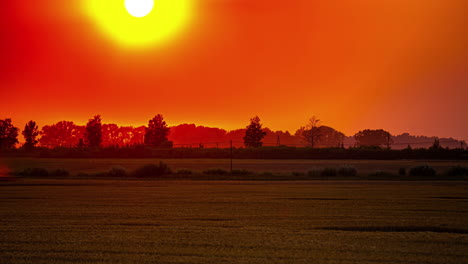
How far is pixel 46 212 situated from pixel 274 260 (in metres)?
8.70

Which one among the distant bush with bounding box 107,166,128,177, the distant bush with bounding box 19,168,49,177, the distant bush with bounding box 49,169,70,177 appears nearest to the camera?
the distant bush with bounding box 19,168,49,177

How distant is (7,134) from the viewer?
389ft

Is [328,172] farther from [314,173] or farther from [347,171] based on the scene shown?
[347,171]

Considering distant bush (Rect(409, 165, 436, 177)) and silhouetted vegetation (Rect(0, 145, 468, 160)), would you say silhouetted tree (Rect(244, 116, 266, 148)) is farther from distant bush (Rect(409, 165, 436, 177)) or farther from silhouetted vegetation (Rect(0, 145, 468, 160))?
distant bush (Rect(409, 165, 436, 177))

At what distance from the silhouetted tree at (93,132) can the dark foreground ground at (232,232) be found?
111052 mm

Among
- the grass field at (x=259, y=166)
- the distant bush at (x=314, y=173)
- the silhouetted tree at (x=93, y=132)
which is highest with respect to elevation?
the silhouetted tree at (x=93, y=132)

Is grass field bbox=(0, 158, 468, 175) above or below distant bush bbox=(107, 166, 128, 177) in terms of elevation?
above

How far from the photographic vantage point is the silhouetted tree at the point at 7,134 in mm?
117688

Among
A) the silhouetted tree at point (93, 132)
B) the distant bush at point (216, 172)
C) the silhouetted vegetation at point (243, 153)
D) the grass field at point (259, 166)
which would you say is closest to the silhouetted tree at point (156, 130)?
the silhouetted tree at point (93, 132)

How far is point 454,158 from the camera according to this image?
2963 inches

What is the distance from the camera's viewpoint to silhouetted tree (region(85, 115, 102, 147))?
126 meters

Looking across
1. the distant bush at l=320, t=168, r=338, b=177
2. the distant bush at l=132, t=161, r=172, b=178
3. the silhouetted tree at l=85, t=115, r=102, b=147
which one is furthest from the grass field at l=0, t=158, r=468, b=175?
the silhouetted tree at l=85, t=115, r=102, b=147

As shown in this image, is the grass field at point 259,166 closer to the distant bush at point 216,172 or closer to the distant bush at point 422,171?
the distant bush at point 422,171

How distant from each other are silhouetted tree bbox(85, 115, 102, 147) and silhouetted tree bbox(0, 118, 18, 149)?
1514cm
